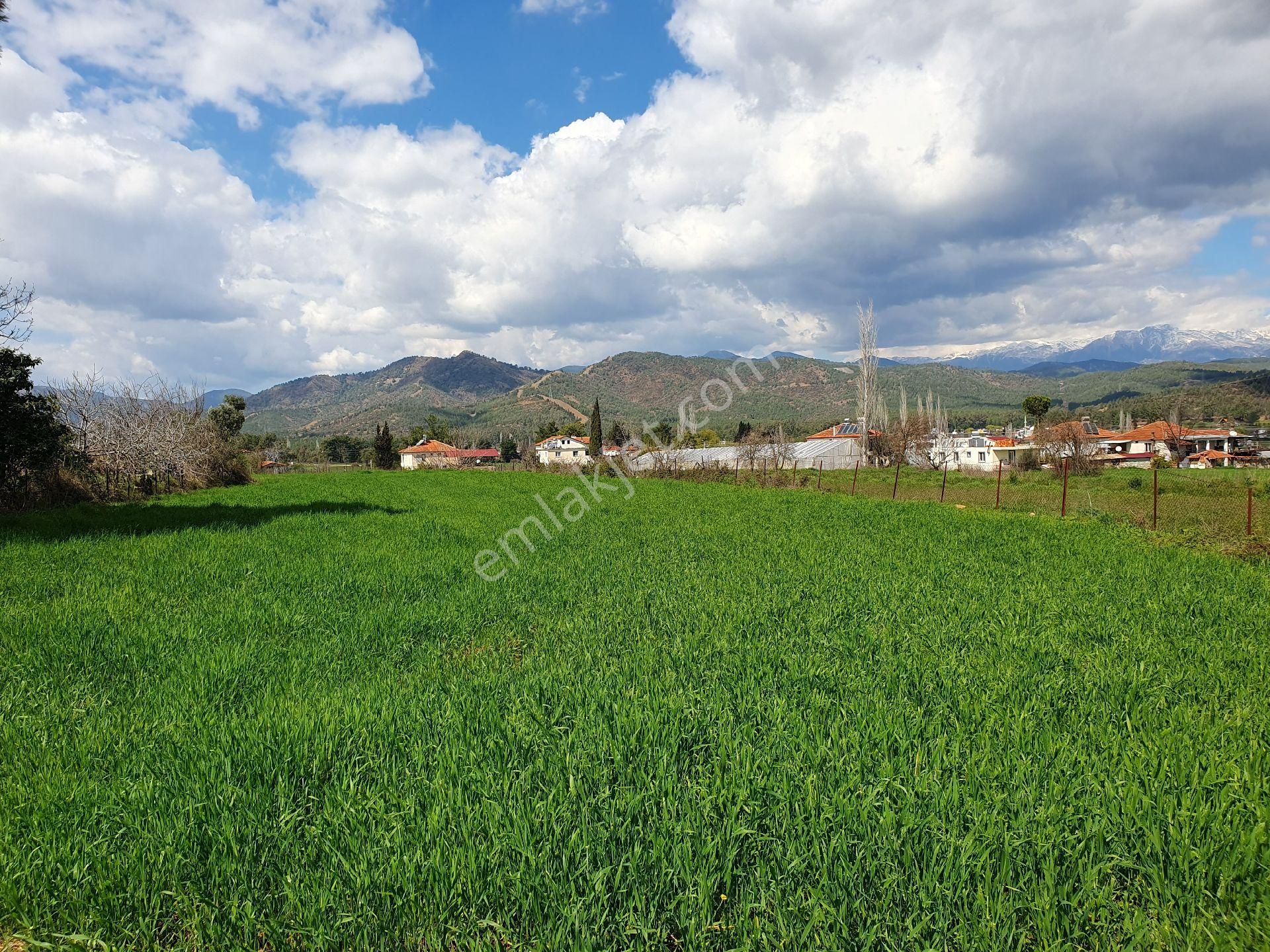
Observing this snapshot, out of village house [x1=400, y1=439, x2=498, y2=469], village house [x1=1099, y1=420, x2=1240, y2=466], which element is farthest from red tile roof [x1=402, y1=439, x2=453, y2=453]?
village house [x1=1099, y1=420, x2=1240, y2=466]

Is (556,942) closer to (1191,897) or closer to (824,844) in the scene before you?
(824,844)

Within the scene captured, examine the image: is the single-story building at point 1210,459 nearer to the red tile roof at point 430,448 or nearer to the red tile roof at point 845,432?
the red tile roof at point 845,432

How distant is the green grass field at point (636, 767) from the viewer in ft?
7.25

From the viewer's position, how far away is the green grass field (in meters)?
2.21

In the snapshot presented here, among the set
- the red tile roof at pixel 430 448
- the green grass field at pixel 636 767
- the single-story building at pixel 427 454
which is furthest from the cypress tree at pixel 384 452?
the green grass field at pixel 636 767

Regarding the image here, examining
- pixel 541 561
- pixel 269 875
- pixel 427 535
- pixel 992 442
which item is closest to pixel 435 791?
pixel 269 875

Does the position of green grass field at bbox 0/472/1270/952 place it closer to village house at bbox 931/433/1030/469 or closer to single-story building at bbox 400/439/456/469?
village house at bbox 931/433/1030/469

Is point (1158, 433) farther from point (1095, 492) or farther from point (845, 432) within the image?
point (1095, 492)

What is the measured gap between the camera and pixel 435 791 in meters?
2.94

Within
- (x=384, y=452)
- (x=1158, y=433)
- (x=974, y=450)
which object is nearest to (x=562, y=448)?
(x=384, y=452)

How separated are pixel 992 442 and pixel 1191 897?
81411 millimetres

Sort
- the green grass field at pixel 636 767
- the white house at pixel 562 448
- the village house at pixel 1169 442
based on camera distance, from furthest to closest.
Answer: the white house at pixel 562 448, the village house at pixel 1169 442, the green grass field at pixel 636 767

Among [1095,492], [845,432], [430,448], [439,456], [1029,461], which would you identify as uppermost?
[430,448]

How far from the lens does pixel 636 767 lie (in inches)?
125
